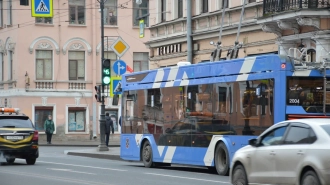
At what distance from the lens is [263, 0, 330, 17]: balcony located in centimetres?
2769

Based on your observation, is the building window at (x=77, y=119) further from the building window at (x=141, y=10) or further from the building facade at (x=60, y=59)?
the building window at (x=141, y=10)

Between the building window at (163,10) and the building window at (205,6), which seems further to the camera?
the building window at (163,10)

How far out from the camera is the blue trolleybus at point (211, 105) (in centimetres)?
1947

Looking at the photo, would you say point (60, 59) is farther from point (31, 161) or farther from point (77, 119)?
point (31, 161)

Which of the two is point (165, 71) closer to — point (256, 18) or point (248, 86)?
point (248, 86)

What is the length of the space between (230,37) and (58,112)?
83.0ft

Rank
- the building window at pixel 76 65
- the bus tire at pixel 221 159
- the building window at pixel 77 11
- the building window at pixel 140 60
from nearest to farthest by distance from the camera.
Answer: the bus tire at pixel 221 159
the building window at pixel 77 11
the building window at pixel 76 65
the building window at pixel 140 60

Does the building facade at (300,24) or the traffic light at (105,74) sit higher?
the building facade at (300,24)

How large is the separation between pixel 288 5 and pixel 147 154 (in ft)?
23.5

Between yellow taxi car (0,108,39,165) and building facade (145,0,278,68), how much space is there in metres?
9.33

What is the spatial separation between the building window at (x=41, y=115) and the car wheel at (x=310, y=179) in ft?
144

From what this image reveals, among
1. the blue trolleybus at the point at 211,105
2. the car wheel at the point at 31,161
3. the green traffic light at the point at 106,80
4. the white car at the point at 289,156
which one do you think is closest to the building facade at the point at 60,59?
the green traffic light at the point at 106,80

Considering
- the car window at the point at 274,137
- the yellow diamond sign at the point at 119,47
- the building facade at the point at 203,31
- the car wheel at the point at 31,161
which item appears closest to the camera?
the car window at the point at 274,137

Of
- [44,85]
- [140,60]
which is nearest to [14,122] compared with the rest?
[44,85]
